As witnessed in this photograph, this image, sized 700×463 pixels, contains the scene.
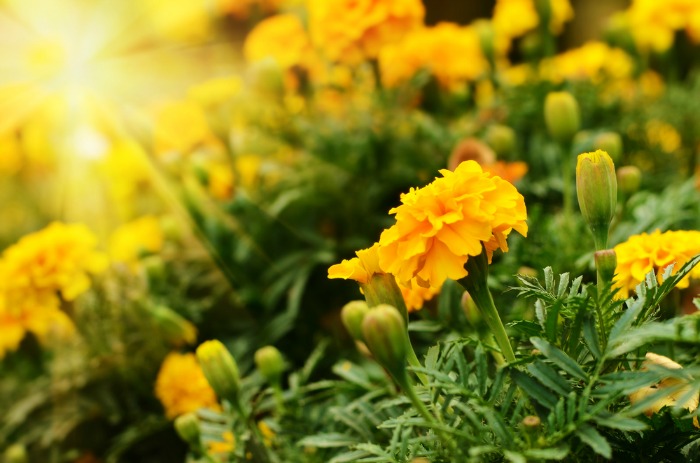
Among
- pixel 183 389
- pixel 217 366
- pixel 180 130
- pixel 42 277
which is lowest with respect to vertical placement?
pixel 183 389

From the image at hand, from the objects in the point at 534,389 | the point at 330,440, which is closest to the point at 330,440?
the point at 330,440

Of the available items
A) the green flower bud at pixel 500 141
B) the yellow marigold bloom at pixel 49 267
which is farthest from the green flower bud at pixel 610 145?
the yellow marigold bloom at pixel 49 267

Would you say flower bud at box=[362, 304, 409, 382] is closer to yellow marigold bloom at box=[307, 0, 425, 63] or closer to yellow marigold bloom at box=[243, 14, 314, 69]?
yellow marigold bloom at box=[307, 0, 425, 63]

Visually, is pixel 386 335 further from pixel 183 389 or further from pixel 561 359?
pixel 183 389

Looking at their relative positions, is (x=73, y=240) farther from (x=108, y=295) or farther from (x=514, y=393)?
(x=514, y=393)

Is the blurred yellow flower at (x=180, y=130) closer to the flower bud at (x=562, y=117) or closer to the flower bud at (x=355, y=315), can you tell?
the flower bud at (x=562, y=117)

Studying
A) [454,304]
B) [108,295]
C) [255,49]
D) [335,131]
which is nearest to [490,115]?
[335,131]

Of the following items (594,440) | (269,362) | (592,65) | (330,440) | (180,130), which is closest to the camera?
(594,440)
